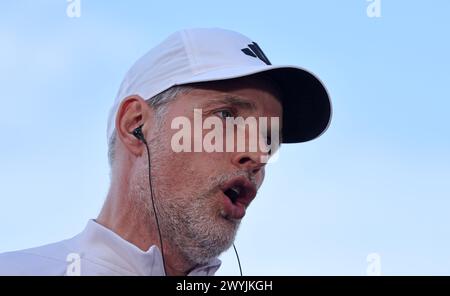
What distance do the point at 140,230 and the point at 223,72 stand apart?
2.15 ft

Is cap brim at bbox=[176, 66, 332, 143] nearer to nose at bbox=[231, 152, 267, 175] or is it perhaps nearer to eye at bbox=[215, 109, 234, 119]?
eye at bbox=[215, 109, 234, 119]

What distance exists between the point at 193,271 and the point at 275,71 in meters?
0.83

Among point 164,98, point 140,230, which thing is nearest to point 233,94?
point 164,98

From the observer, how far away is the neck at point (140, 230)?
3.32 meters

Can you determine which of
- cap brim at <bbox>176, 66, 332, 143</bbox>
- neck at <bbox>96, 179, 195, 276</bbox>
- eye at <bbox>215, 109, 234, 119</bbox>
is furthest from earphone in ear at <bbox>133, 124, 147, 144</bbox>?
cap brim at <bbox>176, 66, 332, 143</bbox>

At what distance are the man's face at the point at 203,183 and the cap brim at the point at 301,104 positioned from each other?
29 centimetres

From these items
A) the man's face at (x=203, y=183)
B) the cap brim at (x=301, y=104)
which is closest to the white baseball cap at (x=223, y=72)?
the cap brim at (x=301, y=104)

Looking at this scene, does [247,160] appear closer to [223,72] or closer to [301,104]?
[223,72]

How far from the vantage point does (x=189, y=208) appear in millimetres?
3268

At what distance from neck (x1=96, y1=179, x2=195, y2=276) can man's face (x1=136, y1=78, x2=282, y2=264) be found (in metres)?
0.03

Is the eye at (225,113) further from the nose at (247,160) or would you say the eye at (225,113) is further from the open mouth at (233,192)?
the open mouth at (233,192)

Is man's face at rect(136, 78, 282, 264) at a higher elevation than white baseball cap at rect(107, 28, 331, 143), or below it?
below

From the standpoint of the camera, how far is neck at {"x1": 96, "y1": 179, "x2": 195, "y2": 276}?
332 centimetres
